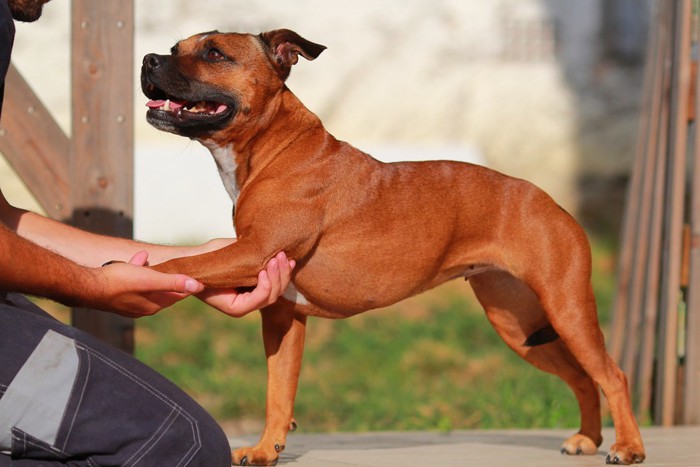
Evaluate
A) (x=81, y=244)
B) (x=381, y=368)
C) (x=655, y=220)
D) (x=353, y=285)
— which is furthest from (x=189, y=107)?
(x=381, y=368)

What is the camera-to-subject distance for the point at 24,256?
2844mm

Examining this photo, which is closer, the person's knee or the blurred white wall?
the person's knee

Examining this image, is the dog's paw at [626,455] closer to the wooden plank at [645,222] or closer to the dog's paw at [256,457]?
the dog's paw at [256,457]

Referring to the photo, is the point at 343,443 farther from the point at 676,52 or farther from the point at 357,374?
the point at 357,374

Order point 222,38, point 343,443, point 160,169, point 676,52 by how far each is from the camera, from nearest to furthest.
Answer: point 222,38, point 343,443, point 676,52, point 160,169

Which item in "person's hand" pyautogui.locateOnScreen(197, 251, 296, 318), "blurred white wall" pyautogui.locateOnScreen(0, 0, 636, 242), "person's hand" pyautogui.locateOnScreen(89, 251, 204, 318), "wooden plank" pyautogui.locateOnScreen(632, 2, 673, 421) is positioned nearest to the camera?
"person's hand" pyautogui.locateOnScreen(89, 251, 204, 318)

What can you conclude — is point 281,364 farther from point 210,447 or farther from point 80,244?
point 210,447

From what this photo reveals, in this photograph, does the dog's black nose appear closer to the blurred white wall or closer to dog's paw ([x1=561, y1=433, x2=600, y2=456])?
dog's paw ([x1=561, y1=433, x2=600, y2=456])

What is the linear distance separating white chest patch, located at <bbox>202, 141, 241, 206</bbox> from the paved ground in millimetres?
1032

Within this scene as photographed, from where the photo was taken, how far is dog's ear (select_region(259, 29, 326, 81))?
154 inches

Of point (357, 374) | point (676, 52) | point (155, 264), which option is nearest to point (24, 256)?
point (155, 264)

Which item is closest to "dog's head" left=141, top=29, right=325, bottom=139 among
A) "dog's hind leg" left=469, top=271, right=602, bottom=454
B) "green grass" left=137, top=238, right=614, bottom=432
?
"dog's hind leg" left=469, top=271, right=602, bottom=454

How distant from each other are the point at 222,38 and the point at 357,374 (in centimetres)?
468

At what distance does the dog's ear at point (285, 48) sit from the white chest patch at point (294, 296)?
2.66 feet
